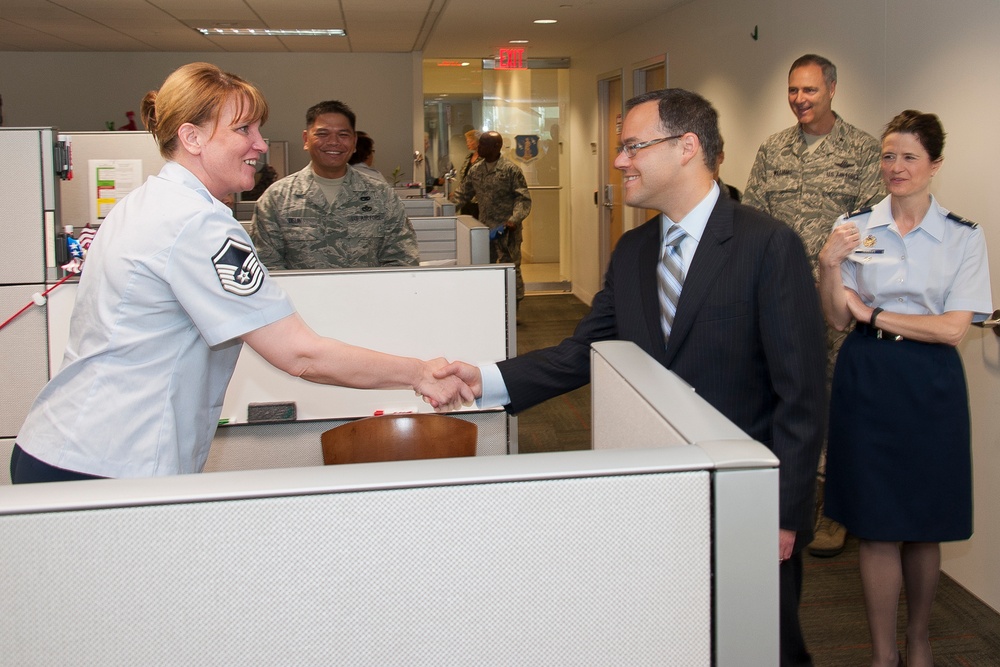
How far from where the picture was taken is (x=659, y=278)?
76.9 inches

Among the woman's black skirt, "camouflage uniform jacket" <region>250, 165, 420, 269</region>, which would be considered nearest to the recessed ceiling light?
"camouflage uniform jacket" <region>250, 165, 420, 269</region>

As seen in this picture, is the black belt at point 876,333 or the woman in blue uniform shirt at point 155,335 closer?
the woman in blue uniform shirt at point 155,335

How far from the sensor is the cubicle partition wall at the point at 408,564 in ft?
2.70

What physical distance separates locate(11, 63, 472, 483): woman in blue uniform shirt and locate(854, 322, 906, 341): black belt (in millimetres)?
1750

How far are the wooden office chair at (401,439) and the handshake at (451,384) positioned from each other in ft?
1.09

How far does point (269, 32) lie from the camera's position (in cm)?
982

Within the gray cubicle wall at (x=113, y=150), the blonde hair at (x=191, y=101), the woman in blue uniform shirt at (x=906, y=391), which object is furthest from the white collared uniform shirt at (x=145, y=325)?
the gray cubicle wall at (x=113, y=150)

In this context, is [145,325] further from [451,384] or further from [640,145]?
[640,145]

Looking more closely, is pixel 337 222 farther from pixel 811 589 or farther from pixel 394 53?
pixel 394 53

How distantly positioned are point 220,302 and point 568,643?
890 millimetres

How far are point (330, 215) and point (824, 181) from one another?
6.67 ft

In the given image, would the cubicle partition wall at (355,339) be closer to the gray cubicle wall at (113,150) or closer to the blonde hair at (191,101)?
the blonde hair at (191,101)

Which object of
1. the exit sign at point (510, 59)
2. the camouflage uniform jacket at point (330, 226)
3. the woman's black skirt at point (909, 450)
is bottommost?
the woman's black skirt at point (909, 450)

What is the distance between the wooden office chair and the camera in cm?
241
